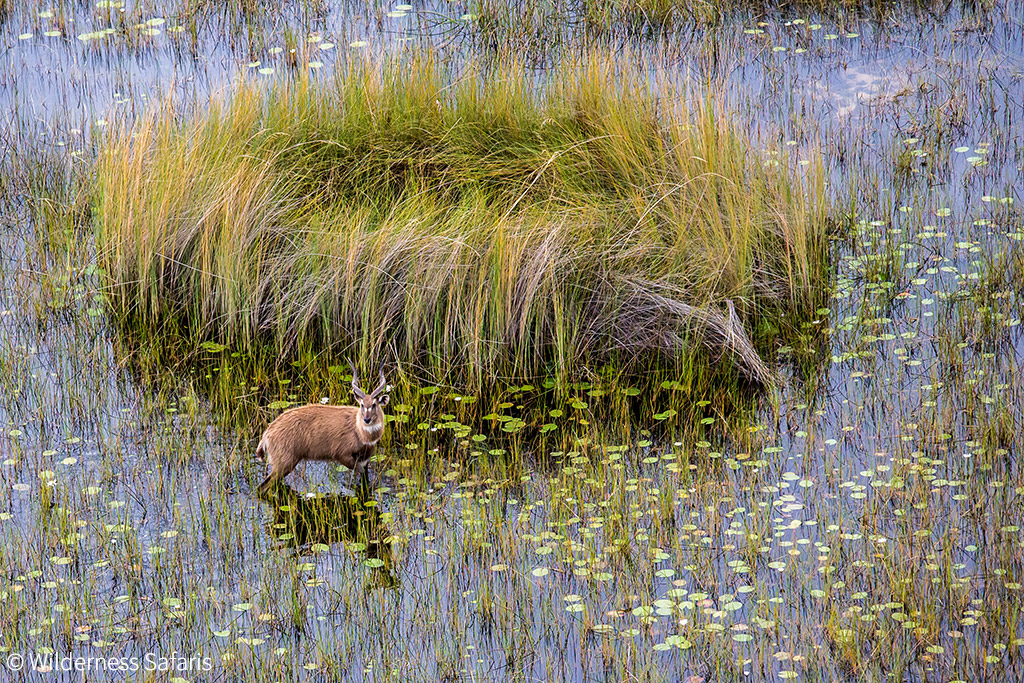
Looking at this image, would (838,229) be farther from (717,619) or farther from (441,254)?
(717,619)

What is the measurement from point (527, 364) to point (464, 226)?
3.24ft

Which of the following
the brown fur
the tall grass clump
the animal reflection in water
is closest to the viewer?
the animal reflection in water

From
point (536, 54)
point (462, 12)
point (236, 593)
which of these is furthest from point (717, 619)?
point (462, 12)

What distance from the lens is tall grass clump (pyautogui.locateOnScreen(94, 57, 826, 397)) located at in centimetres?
773

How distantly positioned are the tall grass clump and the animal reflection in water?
133 centimetres

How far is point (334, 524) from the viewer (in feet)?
21.1

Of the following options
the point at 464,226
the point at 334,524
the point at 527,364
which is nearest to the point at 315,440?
the point at 334,524

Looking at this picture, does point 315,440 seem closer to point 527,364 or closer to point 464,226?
point 527,364

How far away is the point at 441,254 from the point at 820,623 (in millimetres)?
3380

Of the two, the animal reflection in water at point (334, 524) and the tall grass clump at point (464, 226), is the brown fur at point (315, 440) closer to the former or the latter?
the animal reflection in water at point (334, 524)

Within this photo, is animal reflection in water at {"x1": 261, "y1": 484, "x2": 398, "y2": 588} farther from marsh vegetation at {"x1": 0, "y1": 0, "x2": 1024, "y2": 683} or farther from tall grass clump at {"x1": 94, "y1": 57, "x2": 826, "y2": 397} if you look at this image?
tall grass clump at {"x1": 94, "y1": 57, "x2": 826, "y2": 397}

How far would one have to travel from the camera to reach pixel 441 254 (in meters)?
7.69

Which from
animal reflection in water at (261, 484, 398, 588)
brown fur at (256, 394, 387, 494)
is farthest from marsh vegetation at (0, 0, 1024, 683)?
brown fur at (256, 394, 387, 494)

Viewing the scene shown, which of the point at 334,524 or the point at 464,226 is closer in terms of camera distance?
the point at 334,524
